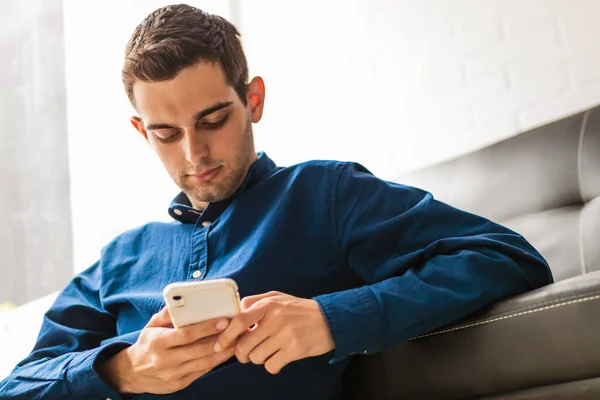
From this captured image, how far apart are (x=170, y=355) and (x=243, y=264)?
24 centimetres

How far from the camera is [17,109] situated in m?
2.70

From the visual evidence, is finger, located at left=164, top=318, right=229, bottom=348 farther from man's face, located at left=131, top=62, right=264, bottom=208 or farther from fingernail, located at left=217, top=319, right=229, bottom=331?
man's face, located at left=131, top=62, right=264, bottom=208

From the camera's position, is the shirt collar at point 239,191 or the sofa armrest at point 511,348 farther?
the shirt collar at point 239,191

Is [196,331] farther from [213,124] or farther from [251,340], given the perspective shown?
[213,124]

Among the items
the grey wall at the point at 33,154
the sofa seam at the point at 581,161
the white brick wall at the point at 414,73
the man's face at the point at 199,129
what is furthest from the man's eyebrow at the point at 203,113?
the grey wall at the point at 33,154

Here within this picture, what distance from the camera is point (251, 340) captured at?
36.6 inches

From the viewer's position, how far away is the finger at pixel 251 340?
0.93 m

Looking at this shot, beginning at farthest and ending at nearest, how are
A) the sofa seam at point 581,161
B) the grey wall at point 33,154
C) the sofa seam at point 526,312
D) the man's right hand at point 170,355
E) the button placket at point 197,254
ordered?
the grey wall at point 33,154 < the sofa seam at point 581,161 < the button placket at point 197,254 < the man's right hand at point 170,355 < the sofa seam at point 526,312

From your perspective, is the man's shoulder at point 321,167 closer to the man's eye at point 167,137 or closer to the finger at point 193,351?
the man's eye at point 167,137

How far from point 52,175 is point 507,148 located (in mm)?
1820

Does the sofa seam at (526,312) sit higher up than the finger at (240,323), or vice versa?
the finger at (240,323)

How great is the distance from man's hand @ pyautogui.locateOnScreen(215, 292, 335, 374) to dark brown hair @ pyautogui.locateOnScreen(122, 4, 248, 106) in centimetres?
52

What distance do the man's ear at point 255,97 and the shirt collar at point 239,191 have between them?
0.08 m

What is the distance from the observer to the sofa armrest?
0.84 metres
